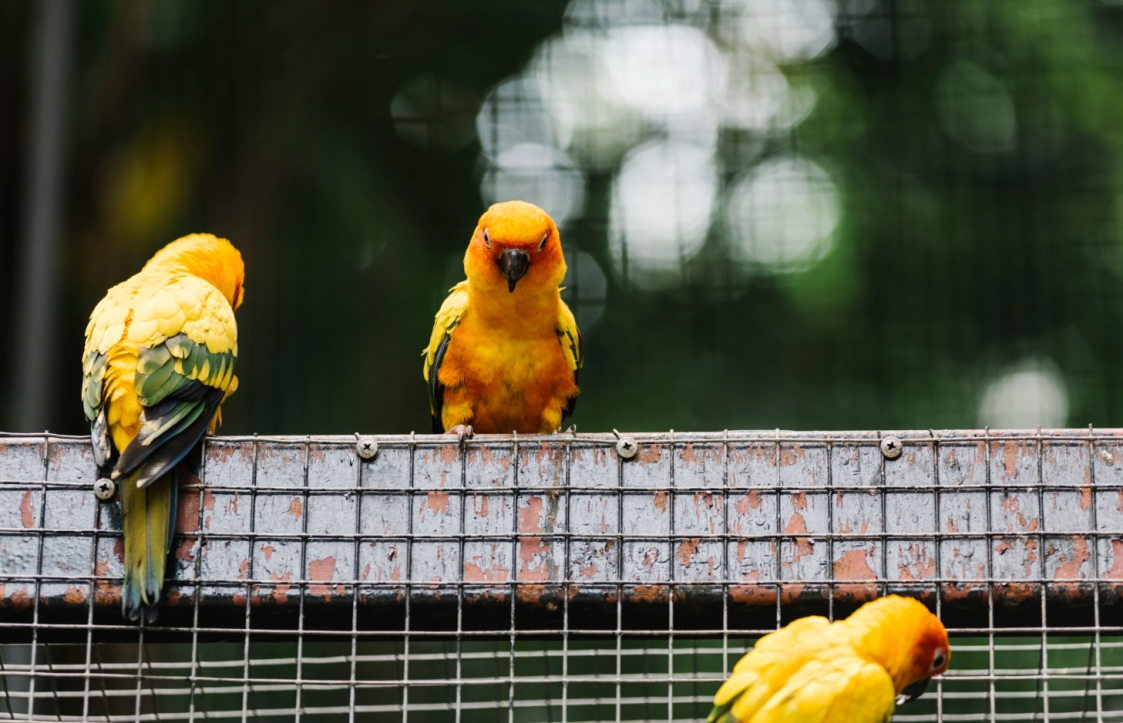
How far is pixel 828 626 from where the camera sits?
7.82 ft

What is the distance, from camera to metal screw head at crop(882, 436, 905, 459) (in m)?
2.38

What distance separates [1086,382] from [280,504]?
5.80 m

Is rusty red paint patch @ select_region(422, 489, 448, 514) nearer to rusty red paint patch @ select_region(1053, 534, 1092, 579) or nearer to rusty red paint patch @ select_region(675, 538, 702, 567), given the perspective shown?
rusty red paint patch @ select_region(675, 538, 702, 567)

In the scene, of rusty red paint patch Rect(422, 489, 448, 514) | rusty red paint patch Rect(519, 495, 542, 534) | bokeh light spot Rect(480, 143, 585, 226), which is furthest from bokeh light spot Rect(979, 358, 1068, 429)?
rusty red paint patch Rect(422, 489, 448, 514)

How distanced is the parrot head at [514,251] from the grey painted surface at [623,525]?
122cm

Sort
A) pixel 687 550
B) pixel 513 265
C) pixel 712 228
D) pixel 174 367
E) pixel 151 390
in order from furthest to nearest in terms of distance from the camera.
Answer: pixel 712 228, pixel 513 265, pixel 174 367, pixel 151 390, pixel 687 550

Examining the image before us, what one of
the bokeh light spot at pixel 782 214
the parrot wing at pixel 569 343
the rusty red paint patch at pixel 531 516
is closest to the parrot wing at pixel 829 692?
the rusty red paint patch at pixel 531 516

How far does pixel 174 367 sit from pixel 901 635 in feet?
6.56

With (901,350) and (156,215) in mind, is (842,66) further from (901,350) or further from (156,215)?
(156,215)

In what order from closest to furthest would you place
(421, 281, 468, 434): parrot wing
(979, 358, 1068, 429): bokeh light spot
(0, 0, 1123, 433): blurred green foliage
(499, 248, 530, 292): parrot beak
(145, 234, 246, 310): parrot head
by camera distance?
(499, 248, 530, 292): parrot beak → (145, 234, 246, 310): parrot head → (421, 281, 468, 434): parrot wing → (979, 358, 1068, 429): bokeh light spot → (0, 0, 1123, 433): blurred green foliage

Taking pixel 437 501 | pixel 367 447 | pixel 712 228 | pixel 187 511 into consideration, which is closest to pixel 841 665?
pixel 437 501

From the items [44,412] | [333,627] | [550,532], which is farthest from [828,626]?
[44,412]

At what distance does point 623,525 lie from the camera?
7.89 ft

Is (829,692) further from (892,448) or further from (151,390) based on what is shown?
(151,390)
